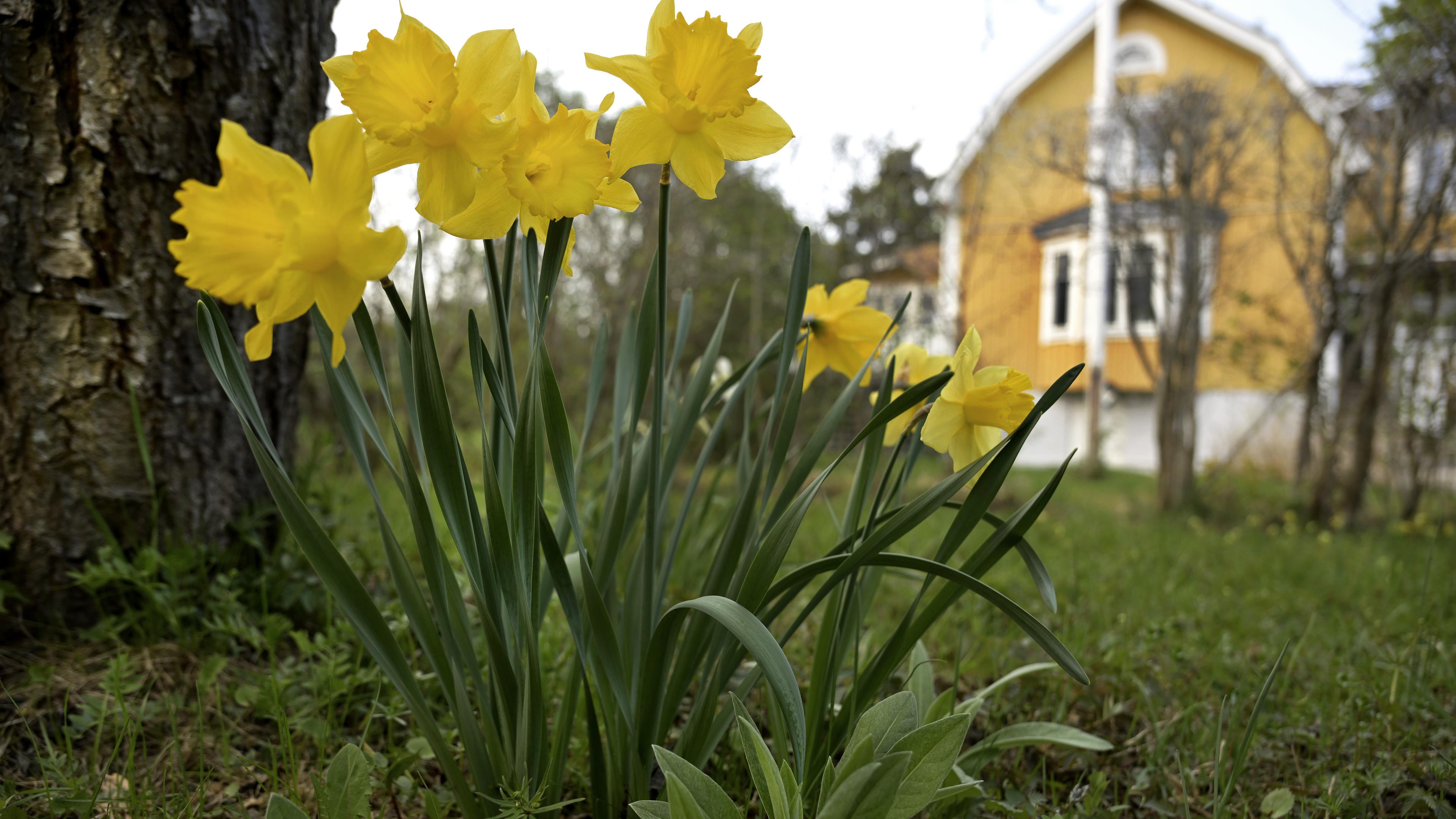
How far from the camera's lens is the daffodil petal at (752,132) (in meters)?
0.72

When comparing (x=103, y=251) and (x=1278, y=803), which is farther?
(x=103, y=251)

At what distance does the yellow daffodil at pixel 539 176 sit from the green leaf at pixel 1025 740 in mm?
787

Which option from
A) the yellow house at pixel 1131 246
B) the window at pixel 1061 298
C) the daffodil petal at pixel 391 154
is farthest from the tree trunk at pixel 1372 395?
the window at pixel 1061 298

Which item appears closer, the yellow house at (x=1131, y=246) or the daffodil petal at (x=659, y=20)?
the daffodil petal at (x=659, y=20)

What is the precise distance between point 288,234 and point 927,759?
2.16 feet

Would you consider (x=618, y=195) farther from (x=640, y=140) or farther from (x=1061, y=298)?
(x=1061, y=298)

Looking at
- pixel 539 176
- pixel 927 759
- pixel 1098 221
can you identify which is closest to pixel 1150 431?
pixel 1098 221

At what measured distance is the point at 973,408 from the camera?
2.70 ft

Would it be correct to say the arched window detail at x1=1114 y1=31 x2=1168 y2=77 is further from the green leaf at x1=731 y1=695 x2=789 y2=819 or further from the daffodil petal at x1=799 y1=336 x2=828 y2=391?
the green leaf at x1=731 y1=695 x2=789 y2=819

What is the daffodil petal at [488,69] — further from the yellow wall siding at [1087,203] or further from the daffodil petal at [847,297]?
the yellow wall siding at [1087,203]

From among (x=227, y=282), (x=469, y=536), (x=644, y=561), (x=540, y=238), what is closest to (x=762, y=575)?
(x=644, y=561)

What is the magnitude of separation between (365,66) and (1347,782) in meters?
1.37

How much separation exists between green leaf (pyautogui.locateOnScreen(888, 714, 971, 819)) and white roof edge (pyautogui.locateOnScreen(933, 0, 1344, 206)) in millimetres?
6713

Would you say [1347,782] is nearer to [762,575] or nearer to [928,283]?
[762,575]
